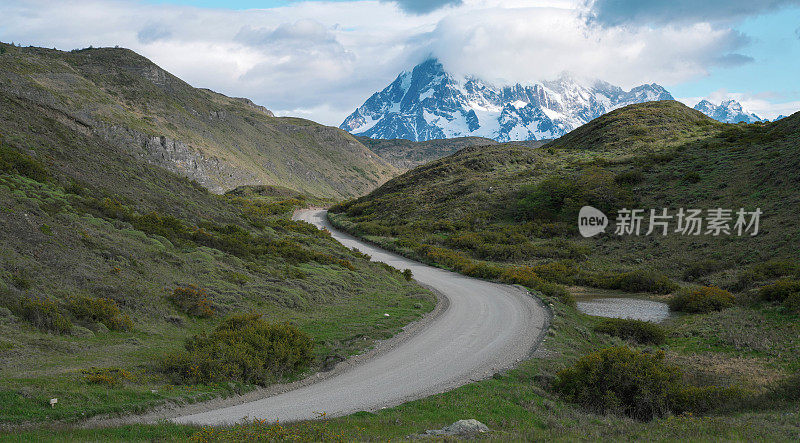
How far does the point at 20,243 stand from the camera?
1470 centimetres

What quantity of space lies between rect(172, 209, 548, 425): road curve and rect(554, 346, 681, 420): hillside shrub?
2.75 meters

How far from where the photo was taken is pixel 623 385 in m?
12.0

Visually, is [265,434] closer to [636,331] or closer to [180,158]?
[636,331]

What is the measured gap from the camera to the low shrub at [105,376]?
33.4 feet

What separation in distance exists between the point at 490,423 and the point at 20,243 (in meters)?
15.6

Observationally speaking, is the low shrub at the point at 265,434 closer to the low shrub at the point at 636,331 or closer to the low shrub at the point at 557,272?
the low shrub at the point at 636,331

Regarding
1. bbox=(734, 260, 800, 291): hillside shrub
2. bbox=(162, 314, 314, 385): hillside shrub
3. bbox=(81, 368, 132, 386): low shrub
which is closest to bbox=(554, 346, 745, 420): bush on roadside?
bbox=(162, 314, 314, 385): hillside shrub

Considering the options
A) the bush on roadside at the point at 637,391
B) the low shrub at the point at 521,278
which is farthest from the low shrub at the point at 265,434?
the low shrub at the point at 521,278

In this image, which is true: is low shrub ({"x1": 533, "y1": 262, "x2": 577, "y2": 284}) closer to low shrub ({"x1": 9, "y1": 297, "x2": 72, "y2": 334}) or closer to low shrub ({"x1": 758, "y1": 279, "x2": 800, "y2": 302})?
low shrub ({"x1": 758, "y1": 279, "x2": 800, "y2": 302})

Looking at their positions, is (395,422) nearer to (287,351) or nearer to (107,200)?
(287,351)

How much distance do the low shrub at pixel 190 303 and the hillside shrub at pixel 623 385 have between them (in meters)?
12.5

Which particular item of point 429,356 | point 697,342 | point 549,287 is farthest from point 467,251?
point 429,356

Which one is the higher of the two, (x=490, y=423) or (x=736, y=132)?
(x=736, y=132)

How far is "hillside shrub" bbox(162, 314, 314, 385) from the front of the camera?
11.8 meters
